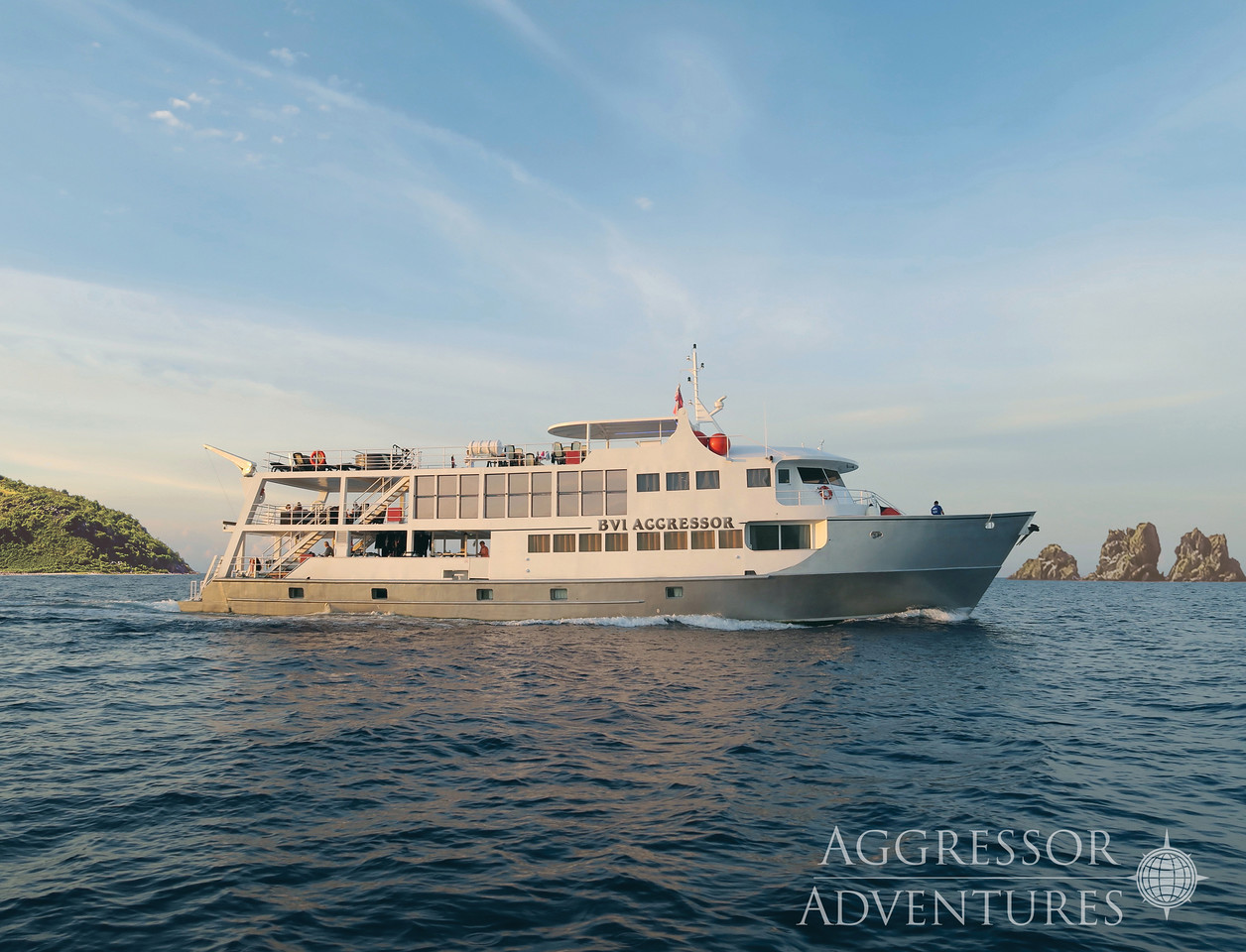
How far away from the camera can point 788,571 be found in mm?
23641

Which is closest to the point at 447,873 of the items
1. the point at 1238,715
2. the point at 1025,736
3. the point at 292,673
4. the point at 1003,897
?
the point at 1003,897

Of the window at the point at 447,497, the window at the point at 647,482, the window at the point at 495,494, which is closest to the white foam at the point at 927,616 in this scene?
the window at the point at 647,482

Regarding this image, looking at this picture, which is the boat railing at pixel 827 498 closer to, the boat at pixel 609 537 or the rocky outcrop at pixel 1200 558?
the boat at pixel 609 537

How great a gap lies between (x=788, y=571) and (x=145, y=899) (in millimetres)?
20373

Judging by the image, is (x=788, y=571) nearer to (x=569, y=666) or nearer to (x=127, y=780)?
(x=569, y=666)

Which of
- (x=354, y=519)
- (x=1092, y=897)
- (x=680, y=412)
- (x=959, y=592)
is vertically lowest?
(x=1092, y=897)

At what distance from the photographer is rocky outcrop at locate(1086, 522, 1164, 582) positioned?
149 m

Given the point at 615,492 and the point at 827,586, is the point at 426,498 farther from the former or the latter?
the point at 827,586

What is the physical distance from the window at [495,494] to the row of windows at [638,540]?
1966mm

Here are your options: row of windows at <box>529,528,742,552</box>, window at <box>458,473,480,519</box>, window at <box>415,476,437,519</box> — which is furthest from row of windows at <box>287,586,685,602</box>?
window at <box>415,476,437,519</box>

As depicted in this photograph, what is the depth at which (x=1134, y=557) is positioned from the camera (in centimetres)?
14938

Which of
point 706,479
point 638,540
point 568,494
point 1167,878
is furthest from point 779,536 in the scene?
point 1167,878

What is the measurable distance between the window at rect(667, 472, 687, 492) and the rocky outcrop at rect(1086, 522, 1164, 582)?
549 feet

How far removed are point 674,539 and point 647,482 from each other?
2.44 meters
